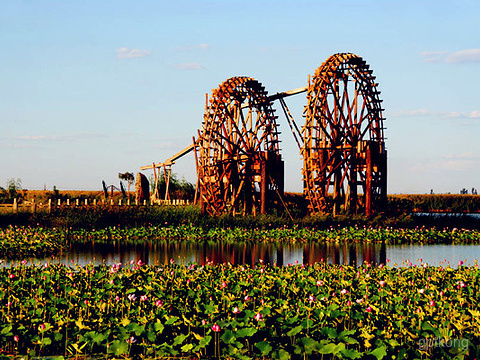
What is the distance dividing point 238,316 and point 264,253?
38.7ft

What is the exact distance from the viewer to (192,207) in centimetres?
3678

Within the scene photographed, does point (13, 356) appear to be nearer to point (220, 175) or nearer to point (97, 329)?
point (97, 329)

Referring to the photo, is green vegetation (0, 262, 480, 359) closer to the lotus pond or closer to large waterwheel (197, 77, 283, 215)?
the lotus pond

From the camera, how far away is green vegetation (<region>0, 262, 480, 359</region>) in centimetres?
785

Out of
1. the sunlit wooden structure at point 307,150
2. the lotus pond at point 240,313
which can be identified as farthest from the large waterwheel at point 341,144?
the lotus pond at point 240,313

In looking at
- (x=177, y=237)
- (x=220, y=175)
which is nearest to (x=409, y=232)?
(x=177, y=237)

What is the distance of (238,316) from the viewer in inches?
369

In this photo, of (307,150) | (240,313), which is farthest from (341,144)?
(240,313)

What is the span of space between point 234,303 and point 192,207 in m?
27.2

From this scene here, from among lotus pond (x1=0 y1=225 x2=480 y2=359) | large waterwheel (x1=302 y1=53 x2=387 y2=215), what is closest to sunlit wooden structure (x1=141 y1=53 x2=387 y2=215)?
large waterwheel (x1=302 y1=53 x2=387 y2=215)

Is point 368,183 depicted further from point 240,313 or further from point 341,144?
point 240,313

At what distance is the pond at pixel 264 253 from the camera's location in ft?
61.6

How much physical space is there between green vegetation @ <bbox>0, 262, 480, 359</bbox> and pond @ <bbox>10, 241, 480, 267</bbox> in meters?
5.74

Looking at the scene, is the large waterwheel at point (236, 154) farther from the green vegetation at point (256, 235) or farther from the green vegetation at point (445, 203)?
the green vegetation at point (445, 203)
